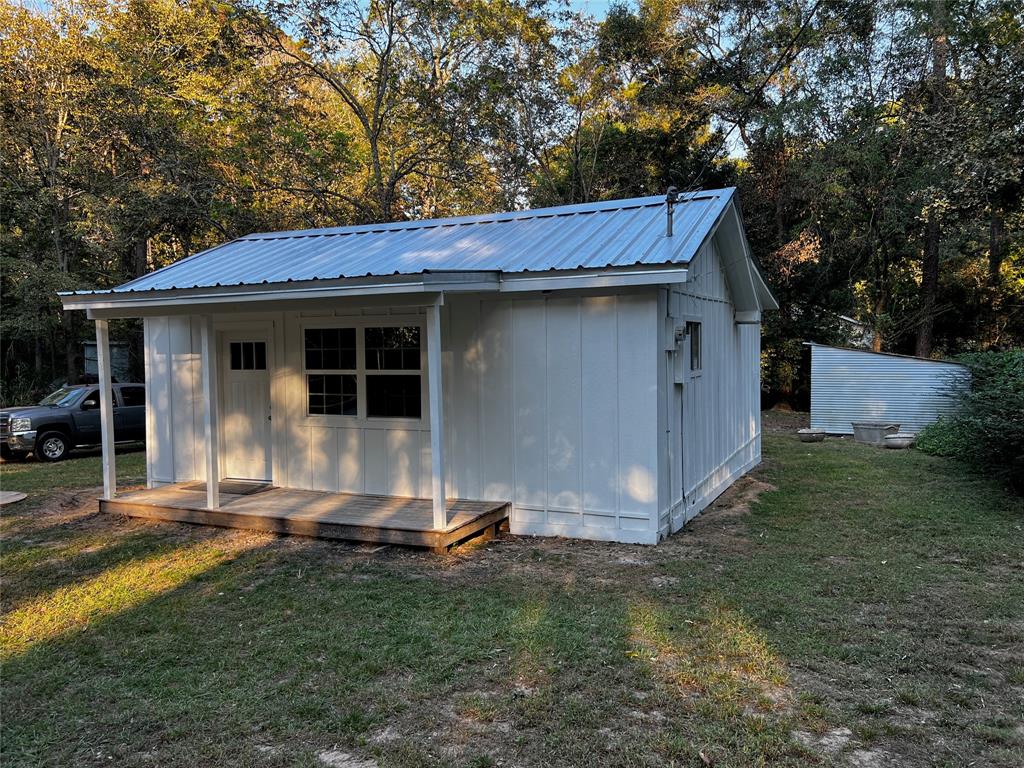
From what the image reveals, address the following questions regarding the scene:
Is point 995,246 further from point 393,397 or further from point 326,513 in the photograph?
point 326,513

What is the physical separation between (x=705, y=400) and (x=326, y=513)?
14.3ft

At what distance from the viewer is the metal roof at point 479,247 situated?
619 cm

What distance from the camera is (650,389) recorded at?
5.95m

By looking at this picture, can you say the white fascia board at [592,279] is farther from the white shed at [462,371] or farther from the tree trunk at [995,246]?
the tree trunk at [995,246]

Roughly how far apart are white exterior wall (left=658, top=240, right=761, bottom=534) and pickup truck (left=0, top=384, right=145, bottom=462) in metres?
10.9

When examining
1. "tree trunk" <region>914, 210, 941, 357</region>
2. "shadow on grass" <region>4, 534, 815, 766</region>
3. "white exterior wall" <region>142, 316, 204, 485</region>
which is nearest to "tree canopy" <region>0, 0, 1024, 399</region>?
"tree trunk" <region>914, 210, 941, 357</region>

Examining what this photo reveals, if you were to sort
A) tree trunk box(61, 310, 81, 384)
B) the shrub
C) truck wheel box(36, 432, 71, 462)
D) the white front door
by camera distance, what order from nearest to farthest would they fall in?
the shrub
the white front door
truck wheel box(36, 432, 71, 462)
tree trunk box(61, 310, 81, 384)

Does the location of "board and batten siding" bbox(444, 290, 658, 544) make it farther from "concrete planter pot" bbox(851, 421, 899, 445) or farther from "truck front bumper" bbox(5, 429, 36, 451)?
"concrete planter pot" bbox(851, 421, 899, 445)

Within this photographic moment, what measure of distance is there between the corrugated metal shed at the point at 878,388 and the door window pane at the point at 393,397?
11369mm

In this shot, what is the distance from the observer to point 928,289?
1823cm

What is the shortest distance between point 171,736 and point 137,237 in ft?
53.4

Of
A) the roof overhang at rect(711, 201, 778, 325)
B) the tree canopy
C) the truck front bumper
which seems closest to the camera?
the roof overhang at rect(711, 201, 778, 325)

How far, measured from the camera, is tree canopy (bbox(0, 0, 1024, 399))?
15.9m

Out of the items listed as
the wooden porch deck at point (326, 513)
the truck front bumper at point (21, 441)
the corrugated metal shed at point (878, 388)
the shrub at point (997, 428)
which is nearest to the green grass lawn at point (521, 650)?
the wooden porch deck at point (326, 513)
